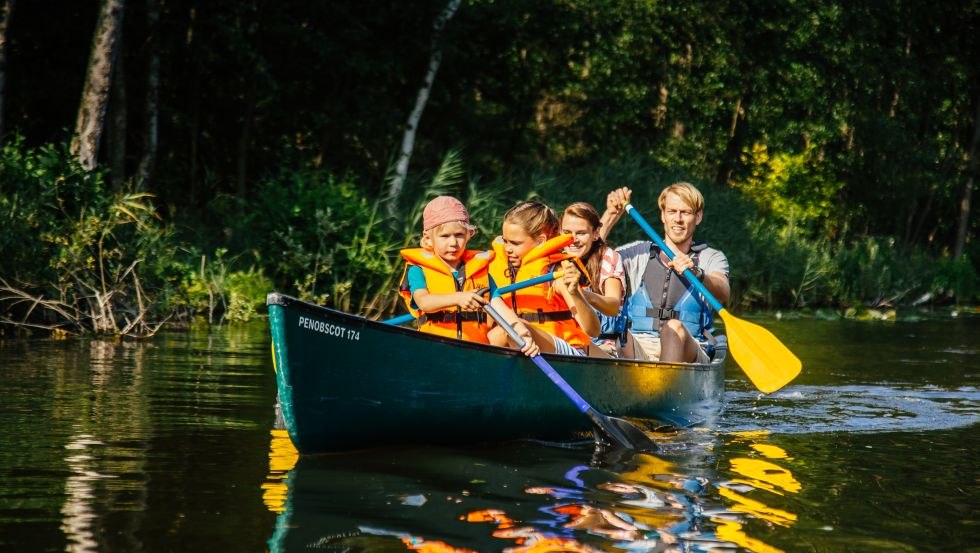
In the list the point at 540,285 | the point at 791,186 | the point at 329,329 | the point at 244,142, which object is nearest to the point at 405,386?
the point at 329,329

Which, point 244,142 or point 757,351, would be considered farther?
point 244,142

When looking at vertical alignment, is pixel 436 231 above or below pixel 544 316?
above

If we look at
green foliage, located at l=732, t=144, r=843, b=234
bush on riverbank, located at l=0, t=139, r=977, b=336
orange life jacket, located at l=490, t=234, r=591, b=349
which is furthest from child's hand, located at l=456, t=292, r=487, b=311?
green foliage, located at l=732, t=144, r=843, b=234

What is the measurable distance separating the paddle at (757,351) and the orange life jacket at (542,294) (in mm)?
900

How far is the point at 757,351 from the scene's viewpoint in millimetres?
7258

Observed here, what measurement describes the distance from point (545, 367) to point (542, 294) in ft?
2.24

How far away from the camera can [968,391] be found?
8.19 m

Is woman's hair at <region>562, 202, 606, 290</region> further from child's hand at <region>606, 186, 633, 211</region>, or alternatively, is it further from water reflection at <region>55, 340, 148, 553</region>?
water reflection at <region>55, 340, 148, 553</region>

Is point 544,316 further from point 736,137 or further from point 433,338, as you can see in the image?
point 736,137

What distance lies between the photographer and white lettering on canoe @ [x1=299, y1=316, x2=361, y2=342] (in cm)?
484

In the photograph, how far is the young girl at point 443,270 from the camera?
5645 mm

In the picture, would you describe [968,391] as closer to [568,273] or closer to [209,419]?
[568,273]

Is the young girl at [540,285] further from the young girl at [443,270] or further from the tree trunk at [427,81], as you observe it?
the tree trunk at [427,81]

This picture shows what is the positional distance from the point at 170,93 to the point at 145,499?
43.4 feet
